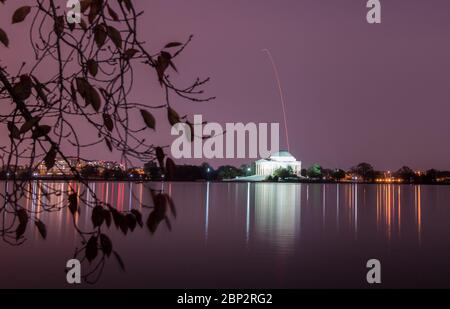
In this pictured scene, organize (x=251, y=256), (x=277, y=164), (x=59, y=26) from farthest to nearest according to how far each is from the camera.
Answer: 1. (x=277, y=164)
2. (x=251, y=256)
3. (x=59, y=26)

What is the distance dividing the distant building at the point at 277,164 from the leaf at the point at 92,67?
541ft

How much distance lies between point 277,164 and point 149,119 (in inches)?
6618

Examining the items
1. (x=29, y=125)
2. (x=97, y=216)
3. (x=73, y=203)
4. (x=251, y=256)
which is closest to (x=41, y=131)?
(x=29, y=125)

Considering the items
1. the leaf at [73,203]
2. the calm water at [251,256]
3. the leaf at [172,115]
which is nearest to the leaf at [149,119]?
the leaf at [172,115]

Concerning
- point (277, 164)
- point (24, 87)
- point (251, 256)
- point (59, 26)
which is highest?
point (277, 164)

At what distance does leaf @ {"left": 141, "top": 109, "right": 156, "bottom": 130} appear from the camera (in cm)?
140

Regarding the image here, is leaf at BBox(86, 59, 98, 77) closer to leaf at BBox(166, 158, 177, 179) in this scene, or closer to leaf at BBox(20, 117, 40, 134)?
leaf at BBox(20, 117, 40, 134)

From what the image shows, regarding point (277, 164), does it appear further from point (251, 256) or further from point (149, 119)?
point (149, 119)

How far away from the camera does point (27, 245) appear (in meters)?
19.1

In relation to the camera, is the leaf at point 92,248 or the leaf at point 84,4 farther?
the leaf at point 92,248

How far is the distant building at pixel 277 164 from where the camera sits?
551 ft

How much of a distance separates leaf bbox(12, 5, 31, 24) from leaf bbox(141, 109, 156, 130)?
45 cm

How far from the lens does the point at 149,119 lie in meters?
1.42

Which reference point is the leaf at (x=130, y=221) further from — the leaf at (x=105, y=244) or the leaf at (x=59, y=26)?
the leaf at (x=59, y=26)
